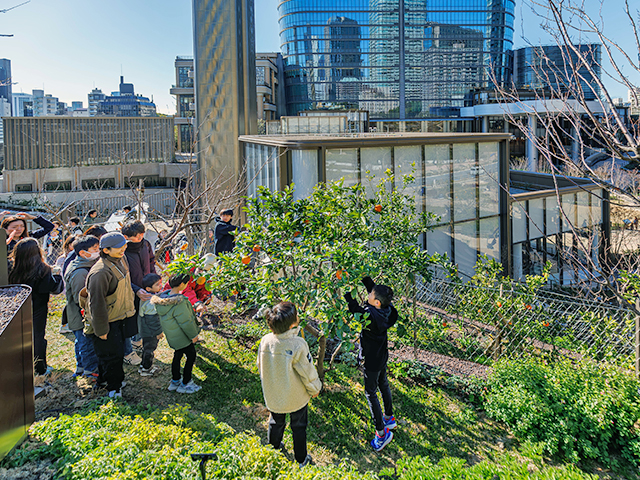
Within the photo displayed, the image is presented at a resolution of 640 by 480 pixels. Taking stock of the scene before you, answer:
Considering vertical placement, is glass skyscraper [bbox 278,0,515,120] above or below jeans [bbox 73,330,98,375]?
above

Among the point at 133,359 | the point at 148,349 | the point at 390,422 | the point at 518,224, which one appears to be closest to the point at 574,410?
the point at 390,422

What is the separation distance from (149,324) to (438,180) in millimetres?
8312

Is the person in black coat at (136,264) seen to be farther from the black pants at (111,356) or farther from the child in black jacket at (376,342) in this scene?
the child in black jacket at (376,342)

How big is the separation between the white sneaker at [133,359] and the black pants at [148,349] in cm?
37

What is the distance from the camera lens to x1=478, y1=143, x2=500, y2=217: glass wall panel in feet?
39.8

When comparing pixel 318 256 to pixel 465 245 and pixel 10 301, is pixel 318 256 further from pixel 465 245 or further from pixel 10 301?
pixel 465 245

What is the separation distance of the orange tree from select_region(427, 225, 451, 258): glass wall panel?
5.66m

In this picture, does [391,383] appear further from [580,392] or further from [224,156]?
[224,156]

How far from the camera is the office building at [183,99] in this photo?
5284 centimetres

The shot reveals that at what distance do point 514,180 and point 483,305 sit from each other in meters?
16.6

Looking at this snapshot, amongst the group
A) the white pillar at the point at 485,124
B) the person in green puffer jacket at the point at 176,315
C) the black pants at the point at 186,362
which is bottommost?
the black pants at the point at 186,362

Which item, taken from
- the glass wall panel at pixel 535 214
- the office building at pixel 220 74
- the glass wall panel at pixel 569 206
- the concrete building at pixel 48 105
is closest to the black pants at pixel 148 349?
the glass wall panel at pixel 535 214

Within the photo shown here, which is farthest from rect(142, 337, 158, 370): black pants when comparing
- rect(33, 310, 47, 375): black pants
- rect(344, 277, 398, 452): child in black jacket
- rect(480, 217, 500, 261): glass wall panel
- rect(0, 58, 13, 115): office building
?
rect(480, 217, 500, 261): glass wall panel

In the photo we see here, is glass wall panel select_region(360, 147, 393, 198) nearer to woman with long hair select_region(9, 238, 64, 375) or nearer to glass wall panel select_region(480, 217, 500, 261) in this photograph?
glass wall panel select_region(480, 217, 500, 261)
